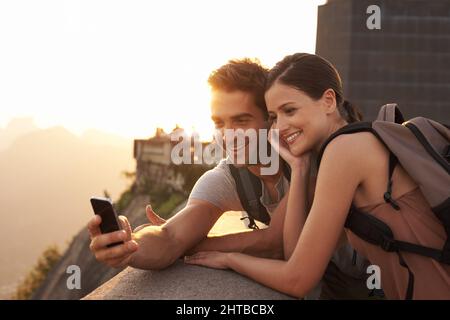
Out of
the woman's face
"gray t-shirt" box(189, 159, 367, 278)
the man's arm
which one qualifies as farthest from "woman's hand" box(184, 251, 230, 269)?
the woman's face

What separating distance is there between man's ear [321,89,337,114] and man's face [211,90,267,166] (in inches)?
32.0

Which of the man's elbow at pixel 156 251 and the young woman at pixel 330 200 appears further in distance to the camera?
the man's elbow at pixel 156 251

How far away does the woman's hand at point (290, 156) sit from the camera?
3.52m

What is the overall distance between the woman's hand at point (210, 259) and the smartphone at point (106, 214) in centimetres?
86

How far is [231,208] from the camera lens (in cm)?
441

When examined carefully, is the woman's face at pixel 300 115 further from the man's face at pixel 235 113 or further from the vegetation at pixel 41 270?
the vegetation at pixel 41 270

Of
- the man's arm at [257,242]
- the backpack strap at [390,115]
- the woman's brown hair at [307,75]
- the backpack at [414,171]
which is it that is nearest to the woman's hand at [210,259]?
the man's arm at [257,242]

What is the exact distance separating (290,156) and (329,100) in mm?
441

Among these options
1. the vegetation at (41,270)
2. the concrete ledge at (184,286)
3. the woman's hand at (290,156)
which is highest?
the woman's hand at (290,156)

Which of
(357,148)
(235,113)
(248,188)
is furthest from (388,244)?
(235,113)

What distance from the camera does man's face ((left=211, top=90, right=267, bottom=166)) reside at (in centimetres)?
412
